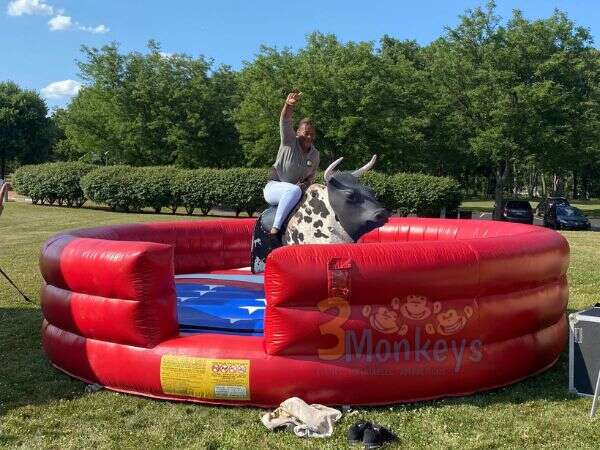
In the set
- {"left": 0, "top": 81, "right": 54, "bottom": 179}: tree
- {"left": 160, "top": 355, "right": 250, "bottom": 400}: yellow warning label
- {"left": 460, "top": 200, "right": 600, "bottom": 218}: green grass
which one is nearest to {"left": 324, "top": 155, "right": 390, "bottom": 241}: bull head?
{"left": 160, "top": 355, "right": 250, "bottom": 400}: yellow warning label

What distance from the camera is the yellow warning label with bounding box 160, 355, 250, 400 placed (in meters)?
4.52

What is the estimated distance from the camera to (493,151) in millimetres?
29469

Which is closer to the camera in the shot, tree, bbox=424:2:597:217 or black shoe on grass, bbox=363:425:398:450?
black shoe on grass, bbox=363:425:398:450

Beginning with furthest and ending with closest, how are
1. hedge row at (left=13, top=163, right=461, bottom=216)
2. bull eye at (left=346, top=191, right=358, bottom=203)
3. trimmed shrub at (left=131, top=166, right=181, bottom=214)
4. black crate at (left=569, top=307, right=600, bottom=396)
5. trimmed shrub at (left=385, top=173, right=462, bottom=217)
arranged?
trimmed shrub at (left=131, top=166, right=181, bottom=214)
hedge row at (left=13, top=163, right=461, bottom=216)
trimmed shrub at (left=385, top=173, right=462, bottom=217)
bull eye at (left=346, top=191, right=358, bottom=203)
black crate at (left=569, top=307, right=600, bottom=396)

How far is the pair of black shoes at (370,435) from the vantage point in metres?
3.90

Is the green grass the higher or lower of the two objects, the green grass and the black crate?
the lower

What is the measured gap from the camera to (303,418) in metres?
4.25

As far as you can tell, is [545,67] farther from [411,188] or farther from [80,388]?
[80,388]

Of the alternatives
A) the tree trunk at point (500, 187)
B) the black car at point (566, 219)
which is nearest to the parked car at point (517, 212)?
the black car at point (566, 219)

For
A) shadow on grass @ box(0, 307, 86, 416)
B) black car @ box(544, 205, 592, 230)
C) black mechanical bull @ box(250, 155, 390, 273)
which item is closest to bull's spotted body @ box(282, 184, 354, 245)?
black mechanical bull @ box(250, 155, 390, 273)

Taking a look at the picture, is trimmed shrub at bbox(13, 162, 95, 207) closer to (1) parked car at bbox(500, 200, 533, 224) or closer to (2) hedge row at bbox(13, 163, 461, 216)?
(2) hedge row at bbox(13, 163, 461, 216)

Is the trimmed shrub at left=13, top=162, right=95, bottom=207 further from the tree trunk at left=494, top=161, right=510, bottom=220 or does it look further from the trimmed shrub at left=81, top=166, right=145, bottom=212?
the tree trunk at left=494, top=161, right=510, bottom=220

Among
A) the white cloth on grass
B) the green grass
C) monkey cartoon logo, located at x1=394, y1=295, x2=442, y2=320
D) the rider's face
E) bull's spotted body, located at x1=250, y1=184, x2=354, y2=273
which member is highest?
the rider's face

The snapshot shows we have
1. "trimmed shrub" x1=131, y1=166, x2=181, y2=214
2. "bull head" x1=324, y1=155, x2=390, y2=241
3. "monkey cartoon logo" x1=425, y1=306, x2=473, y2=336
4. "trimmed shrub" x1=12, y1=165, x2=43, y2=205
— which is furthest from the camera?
"trimmed shrub" x1=12, y1=165, x2=43, y2=205
